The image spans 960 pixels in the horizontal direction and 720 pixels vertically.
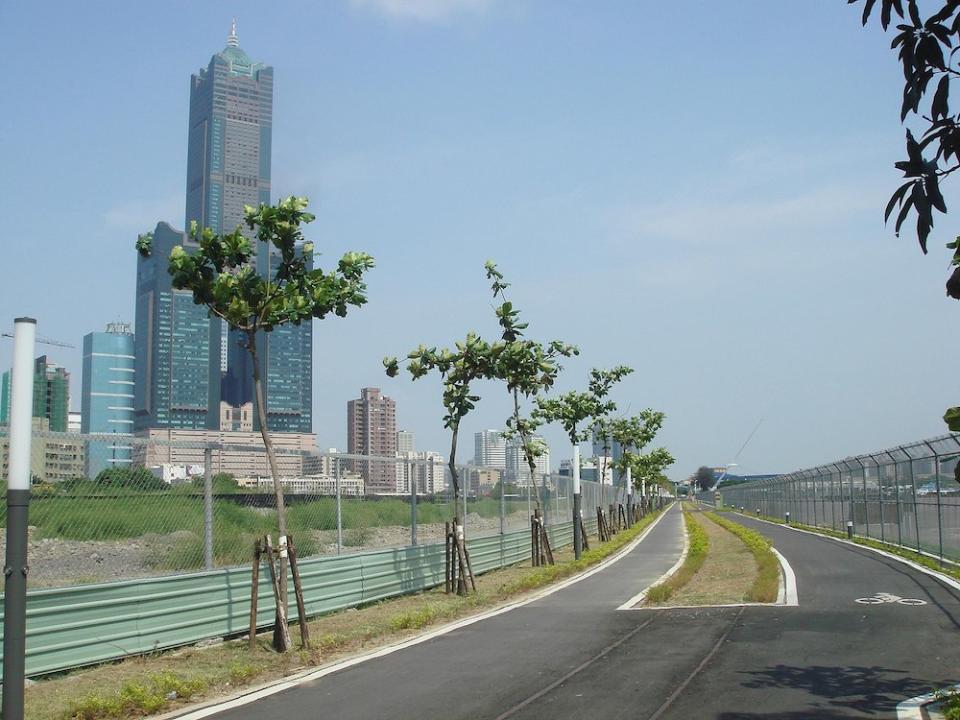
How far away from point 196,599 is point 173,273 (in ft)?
12.9

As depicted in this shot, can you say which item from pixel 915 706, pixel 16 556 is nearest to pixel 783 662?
pixel 915 706

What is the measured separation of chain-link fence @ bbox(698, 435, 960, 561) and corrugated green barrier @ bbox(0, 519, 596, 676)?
373 inches

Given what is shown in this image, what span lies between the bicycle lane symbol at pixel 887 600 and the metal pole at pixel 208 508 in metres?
9.96

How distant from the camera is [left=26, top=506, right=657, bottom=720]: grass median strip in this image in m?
8.69

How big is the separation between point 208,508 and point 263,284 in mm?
2857

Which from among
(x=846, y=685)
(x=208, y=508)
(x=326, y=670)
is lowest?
(x=326, y=670)

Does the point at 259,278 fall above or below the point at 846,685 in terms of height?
above

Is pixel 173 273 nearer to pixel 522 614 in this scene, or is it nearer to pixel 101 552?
pixel 101 552

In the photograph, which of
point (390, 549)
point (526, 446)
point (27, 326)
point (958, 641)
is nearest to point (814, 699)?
point (958, 641)

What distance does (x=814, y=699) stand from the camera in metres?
8.57

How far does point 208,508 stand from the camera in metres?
12.4

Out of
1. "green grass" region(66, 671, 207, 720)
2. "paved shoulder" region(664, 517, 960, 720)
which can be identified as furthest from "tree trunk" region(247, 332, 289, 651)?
"paved shoulder" region(664, 517, 960, 720)

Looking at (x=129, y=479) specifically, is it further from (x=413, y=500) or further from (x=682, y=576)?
(x=682, y=576)

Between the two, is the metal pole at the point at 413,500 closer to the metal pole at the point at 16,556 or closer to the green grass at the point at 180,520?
the green grass at the point at 180,520
